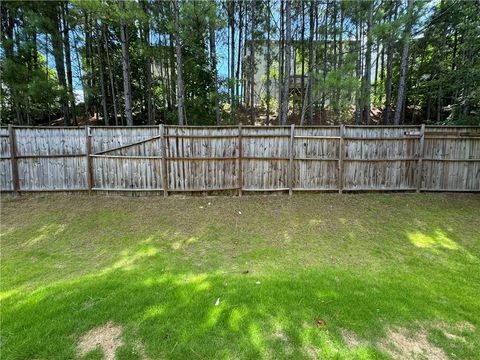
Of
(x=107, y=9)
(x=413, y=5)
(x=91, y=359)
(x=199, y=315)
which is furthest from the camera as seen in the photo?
(x=413, y=5)

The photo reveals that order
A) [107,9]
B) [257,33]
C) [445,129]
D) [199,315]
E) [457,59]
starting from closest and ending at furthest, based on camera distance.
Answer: [199,315] < [445,129] < [107,9] < [457,59] < [257,33]

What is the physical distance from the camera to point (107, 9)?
6809 mm

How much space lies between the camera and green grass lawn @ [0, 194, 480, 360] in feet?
7.23

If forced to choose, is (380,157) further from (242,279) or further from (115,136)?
(115,136)

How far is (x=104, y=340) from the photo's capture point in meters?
2.24

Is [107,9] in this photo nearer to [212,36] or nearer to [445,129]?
[212,36]

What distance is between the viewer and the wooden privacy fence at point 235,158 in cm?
638

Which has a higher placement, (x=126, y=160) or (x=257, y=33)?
(x=257, y=33)

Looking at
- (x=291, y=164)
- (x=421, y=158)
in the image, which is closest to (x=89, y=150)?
(x=291, y=164)

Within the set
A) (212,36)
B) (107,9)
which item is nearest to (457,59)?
(212,36)

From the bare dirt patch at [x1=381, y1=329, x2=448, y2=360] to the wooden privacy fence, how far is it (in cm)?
432

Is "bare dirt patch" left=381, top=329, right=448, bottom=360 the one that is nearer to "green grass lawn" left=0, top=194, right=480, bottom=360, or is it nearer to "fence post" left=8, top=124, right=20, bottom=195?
"green grass lawn" left=0, top=194, right=480, bottom=360

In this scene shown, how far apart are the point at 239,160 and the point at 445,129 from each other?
469cm

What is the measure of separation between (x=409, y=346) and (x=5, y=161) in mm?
8075
